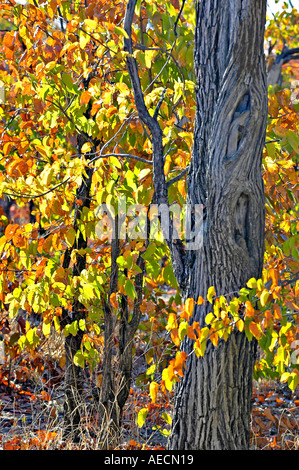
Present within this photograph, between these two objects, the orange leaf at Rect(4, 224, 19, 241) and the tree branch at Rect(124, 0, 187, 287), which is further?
the orange leaf at Rect(4, 224, 19, 241)

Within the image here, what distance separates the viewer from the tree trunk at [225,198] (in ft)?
8.91

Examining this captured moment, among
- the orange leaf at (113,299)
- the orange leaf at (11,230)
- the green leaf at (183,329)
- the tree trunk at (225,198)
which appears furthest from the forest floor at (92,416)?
the orange leaf at (11,230)

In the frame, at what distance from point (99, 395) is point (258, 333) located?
180 cm

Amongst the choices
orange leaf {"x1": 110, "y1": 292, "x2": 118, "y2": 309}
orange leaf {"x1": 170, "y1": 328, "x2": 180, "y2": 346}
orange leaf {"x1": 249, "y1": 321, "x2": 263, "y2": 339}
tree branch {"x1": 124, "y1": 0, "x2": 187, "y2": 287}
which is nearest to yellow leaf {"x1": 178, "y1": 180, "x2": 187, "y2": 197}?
tree branch {"x1": 124, "y1": 0, "x2": 187, "y2": 287}

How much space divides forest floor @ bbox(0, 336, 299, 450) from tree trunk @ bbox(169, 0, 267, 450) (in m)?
0.44

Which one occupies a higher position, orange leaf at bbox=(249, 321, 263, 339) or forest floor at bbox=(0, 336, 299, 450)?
orange leaf at bbox=(249, 321, 263, 339)

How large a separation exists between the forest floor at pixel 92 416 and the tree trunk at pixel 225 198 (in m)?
0.44

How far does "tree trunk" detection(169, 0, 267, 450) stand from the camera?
8.91 feet

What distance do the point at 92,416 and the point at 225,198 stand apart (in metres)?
2.09

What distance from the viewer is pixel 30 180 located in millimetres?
3197

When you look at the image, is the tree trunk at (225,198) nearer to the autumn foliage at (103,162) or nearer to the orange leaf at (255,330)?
the autumn foliage at (103,162)

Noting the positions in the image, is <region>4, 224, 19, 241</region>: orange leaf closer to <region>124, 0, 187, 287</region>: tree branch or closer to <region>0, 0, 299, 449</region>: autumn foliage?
<region>0, 0, 299, 449</region>: autumn foliage
